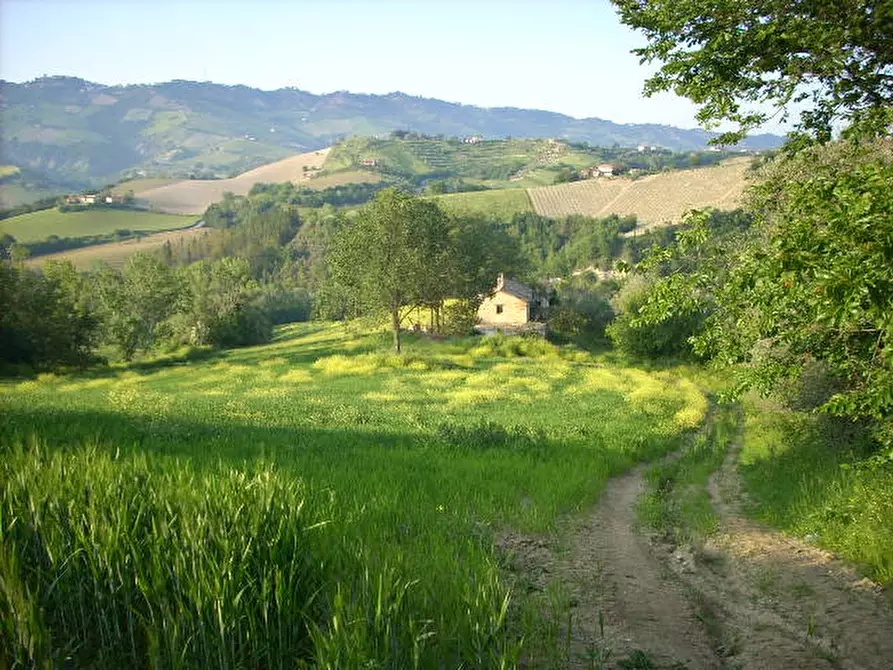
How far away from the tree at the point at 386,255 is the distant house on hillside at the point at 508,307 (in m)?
30.4

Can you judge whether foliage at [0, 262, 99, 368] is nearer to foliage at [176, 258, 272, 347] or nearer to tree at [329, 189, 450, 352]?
foliage at [176, 258, 272, 347]

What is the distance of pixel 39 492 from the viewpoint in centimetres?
656

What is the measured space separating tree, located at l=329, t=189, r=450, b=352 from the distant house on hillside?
1197 inches

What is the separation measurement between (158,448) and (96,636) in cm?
938

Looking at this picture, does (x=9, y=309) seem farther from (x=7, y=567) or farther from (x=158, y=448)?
(x=7, y=567)

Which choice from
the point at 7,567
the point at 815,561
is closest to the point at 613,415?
the point at 815,561

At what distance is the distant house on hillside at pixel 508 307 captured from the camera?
89.1 meters

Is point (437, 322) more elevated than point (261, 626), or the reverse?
point (261, 626)

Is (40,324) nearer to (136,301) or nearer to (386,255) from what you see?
(136,301)

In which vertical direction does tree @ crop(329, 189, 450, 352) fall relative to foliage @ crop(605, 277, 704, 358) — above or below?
above

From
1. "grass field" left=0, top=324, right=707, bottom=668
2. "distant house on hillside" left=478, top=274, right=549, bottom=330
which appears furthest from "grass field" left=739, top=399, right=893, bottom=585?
"distant house on hillside" left=478, top=274, right=549, bottom=330

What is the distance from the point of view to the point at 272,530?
21.5 feet

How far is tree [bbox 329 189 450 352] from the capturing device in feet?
185

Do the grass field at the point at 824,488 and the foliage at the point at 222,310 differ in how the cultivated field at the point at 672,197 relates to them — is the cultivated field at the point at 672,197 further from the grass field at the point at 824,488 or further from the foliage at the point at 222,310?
the grass field at the point at 824,488
